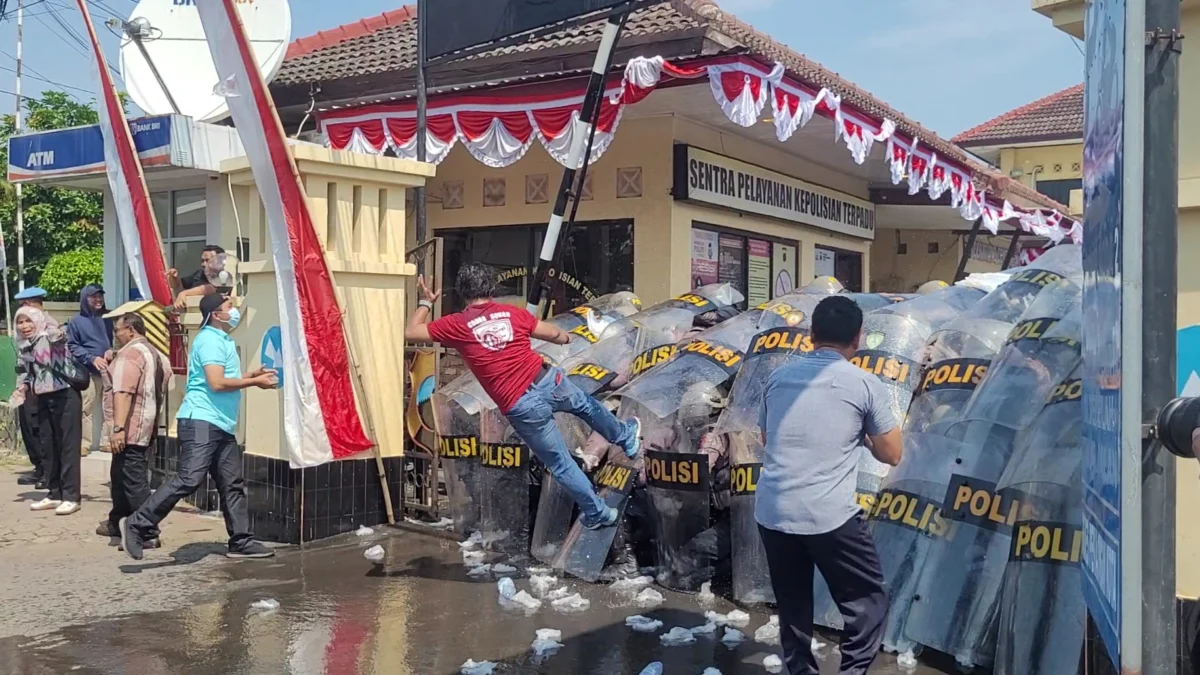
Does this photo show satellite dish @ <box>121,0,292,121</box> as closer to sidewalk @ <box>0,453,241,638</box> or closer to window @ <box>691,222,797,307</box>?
sidewalk @ <box>0,453,241,638</box>

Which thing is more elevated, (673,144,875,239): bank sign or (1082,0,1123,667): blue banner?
(673,144,875,239): bank sign

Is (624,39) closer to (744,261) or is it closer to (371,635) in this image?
(744,261)

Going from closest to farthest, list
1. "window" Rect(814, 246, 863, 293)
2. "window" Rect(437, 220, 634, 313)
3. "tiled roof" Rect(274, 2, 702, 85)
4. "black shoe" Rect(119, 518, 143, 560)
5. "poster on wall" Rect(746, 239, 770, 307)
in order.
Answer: "black shoe" Rect(119, 518, 143, 560)
"tiled roof" Rect(274, 2, 702, 85)
"window" Rect(437, 220, 634, 313)
"poster on wall" Rect(746, 239, 770, 307)
"window" Rect(814, 246, 863, 293)

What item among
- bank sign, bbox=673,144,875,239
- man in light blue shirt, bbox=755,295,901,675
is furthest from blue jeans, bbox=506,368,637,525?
bank sign, bbox=673,144,875,239

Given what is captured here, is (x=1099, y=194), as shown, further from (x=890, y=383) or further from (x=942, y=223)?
(x=942, y=223)

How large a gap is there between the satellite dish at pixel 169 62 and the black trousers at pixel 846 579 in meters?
7.89

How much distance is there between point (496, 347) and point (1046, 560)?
3031 millimetres

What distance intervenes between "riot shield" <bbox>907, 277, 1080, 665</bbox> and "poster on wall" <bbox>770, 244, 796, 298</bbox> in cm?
777

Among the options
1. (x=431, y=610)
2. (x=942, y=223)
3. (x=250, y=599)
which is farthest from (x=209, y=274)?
(x=942, y=223)

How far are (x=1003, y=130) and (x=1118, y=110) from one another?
27831 millimetres

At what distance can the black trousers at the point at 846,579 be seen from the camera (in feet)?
12.0

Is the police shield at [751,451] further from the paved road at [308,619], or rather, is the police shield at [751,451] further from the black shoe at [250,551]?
the black shoe at [250,551]

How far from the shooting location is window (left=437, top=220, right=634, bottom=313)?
10.4 meters

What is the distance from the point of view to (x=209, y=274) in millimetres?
7875
